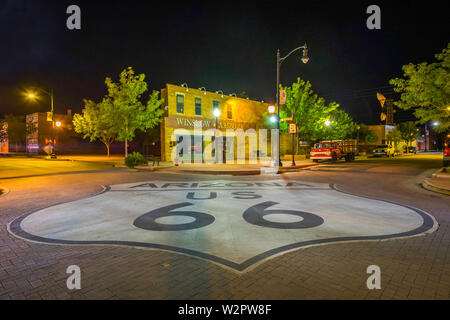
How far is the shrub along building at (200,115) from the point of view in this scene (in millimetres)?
26297

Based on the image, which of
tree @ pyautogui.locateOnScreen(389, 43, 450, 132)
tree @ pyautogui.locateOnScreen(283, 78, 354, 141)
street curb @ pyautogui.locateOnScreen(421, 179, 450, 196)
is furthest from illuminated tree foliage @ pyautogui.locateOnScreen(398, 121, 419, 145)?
street curb @ pyautogui.locateOnScreen(421, 179, 450, 196)

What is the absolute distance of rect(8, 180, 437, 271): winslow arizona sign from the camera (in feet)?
15.1

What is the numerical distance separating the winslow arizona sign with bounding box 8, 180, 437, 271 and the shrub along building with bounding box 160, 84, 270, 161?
16.9 meters

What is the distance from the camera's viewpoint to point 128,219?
6254 mm

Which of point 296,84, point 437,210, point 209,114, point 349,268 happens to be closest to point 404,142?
point 296,84

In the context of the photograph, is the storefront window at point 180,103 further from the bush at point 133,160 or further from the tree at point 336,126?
the tree at point 336,126

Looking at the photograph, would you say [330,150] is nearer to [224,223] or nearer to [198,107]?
[198,107]

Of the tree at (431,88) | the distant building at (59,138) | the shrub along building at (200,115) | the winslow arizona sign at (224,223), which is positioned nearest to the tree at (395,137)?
the shrub along building at (200,115)

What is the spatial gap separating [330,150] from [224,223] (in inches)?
918

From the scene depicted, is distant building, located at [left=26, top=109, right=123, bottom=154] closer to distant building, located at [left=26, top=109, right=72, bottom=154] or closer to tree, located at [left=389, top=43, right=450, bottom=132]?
distant building, located at [left=26, top=109, right=72, bottom=154]

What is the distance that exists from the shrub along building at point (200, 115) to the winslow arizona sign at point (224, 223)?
16.9m

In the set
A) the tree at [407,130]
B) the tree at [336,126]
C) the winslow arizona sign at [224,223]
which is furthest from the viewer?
the tree at [407,130]

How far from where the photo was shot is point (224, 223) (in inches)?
234
